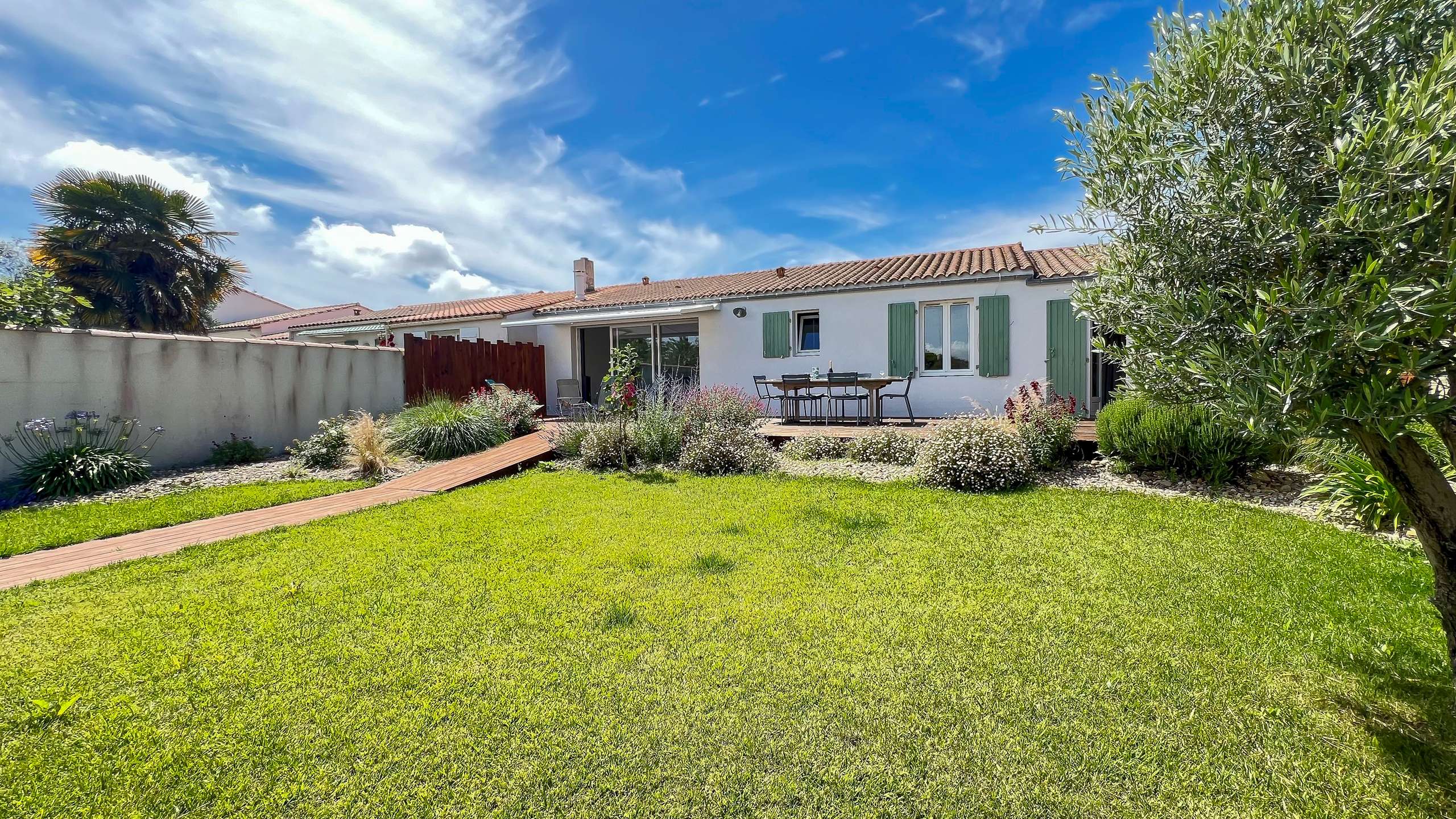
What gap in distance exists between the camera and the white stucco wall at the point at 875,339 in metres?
12.0

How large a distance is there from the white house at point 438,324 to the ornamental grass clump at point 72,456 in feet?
27.2

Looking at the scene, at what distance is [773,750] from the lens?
224cm

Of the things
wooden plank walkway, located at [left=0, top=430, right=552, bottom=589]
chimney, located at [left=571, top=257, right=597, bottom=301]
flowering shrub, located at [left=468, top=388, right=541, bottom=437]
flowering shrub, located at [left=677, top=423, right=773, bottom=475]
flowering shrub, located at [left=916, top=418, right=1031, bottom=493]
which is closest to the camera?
wooden plank walkway, located at [left=0, top=430, right=552, bottom=589]

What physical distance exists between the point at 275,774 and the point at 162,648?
68.8 inches

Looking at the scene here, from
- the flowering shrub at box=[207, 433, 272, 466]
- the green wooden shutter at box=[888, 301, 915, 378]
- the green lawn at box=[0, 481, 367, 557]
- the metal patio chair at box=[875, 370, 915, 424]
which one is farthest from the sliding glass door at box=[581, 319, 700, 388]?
the green lawn at box=[0, 481, 367, 557]

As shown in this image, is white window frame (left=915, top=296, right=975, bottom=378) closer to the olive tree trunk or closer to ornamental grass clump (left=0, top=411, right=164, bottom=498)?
the olive tree trunk

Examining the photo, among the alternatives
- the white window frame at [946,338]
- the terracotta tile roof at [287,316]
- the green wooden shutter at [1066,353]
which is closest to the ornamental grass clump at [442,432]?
the white window frame at [946,338]

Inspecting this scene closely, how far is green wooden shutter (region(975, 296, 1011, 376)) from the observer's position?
12180 mm

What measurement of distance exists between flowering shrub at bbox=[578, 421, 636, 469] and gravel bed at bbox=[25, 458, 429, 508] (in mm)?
2937

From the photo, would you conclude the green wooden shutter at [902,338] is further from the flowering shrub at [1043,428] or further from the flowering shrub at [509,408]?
the flowering shrub at [509,408]

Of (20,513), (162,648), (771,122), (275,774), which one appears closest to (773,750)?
(275,774)

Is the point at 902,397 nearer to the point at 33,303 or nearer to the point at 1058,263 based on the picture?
the point at 1058,263

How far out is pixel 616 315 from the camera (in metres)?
15.7

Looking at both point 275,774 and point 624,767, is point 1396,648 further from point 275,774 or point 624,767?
point 275,774
